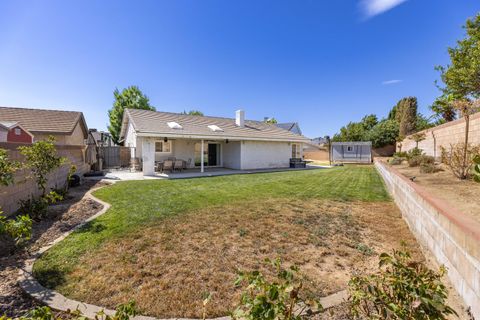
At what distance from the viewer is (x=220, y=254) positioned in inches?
159

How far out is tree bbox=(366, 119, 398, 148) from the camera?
3631cm

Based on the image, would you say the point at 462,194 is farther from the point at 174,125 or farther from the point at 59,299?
the point at 174,125

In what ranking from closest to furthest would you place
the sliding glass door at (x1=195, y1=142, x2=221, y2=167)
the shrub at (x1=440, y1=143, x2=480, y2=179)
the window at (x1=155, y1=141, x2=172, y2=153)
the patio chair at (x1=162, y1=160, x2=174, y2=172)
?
1. the shrub at (x1=440, y1=143, x2=480, y2=179)
2. the patio chair at (x1=162, y1=160, x2=174, y2=172)
3. the window at (x1=155, y1=141, x2=172, y2=153)
4. the sliding glass door at (x1=195, y1=142, x2=221, y2=167)

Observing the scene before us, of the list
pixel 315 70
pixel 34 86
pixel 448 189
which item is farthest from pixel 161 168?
pixel 315 70

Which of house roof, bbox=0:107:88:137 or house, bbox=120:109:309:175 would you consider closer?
house, bbox=120:109:309:175

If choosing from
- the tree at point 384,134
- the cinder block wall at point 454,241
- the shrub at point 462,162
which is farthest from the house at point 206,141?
the tree at point 384,134

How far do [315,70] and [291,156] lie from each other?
8734 mm

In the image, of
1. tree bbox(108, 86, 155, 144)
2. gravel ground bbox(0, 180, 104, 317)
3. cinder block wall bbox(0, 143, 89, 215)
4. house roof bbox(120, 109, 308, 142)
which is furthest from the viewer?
tree bbox(108, 86, 155, 144)

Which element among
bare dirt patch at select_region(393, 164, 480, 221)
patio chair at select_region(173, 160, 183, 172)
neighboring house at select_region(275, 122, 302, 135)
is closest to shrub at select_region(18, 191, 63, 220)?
bare dirt patch at select_region(393, 164, 480, 221)

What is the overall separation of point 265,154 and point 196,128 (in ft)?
22.6

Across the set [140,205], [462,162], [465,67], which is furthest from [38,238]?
[465,67]

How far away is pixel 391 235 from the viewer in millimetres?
5152

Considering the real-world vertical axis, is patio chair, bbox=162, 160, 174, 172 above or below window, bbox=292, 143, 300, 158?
below

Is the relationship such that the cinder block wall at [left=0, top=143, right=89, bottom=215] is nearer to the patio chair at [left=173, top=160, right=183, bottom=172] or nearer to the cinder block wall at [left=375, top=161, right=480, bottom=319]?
the patio chair at [left=173, top=160, right=183, bottom=172]
